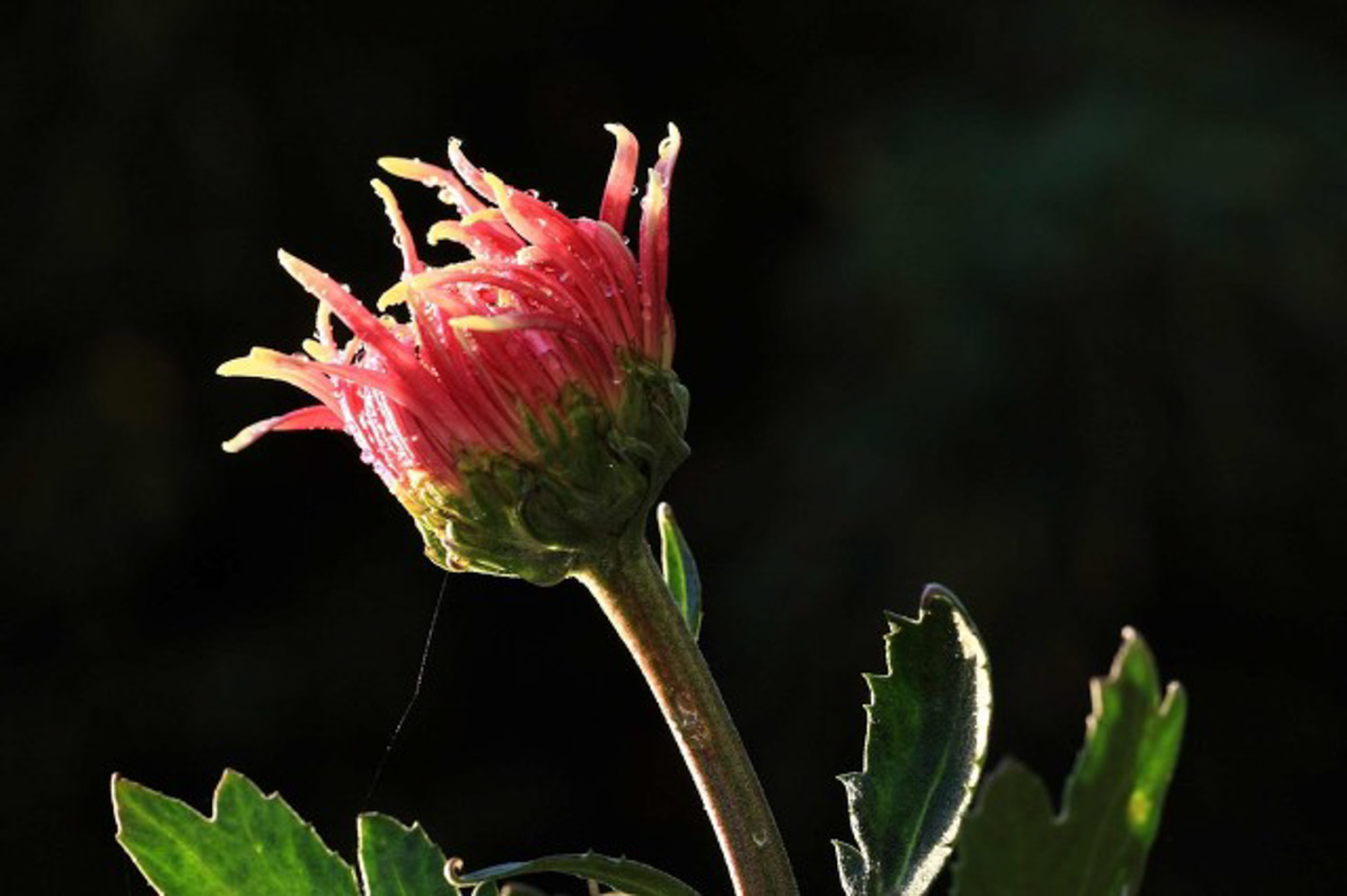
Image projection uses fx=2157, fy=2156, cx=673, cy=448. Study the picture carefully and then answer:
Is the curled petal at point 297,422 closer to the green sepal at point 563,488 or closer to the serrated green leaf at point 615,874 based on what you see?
the green sepal at point 563,488

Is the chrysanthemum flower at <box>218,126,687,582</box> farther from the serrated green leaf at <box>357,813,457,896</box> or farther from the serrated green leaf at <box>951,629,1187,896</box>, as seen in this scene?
the serrated green leaf at <box>951,629,1187,896</box>

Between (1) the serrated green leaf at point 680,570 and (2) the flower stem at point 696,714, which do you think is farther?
(1) the serrated green leaf at point 680,570

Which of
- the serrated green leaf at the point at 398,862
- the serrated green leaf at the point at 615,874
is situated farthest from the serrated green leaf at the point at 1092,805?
the serrated green leaf at the point at 398,862

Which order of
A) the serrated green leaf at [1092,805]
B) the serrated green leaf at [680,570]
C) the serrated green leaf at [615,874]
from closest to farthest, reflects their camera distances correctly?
the serrated green leaf at [1092,805] < the serrated green leaf at [615,874] < the serrated green leaf at [680,570]

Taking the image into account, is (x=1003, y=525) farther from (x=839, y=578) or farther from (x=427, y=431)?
(x=427, y=431)

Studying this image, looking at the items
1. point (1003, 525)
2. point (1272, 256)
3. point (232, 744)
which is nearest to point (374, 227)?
point (232, 744)

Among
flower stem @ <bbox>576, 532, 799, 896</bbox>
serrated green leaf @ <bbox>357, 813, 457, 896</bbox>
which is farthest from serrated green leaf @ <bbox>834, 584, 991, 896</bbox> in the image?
serrated green leaf @ <bbox>357, 813, 457, 896</bbox>
